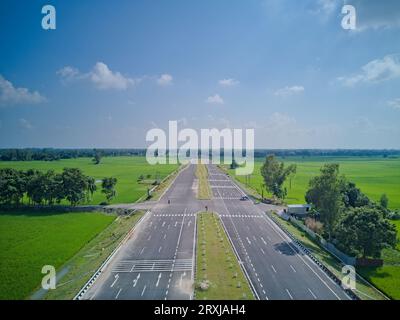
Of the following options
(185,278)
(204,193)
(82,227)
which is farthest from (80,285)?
(204,193)

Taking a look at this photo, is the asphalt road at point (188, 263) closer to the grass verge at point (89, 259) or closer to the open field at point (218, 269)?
the open field at point (218, 269)

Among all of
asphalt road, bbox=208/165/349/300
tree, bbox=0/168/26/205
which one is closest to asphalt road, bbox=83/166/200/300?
asphalt road, bbox=208/165/349/300

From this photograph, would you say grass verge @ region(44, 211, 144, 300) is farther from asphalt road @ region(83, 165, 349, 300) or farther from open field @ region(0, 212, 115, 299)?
asphalt road @ region(83, 165, 349, 300)

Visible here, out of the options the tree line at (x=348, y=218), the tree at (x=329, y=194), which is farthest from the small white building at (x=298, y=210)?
the tree at (x=329, y=194)

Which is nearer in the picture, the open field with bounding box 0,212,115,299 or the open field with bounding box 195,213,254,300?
the open field with bounding box 195,213,254,300

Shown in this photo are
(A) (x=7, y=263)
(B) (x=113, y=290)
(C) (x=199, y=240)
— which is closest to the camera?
(B) (x=113, y=290)

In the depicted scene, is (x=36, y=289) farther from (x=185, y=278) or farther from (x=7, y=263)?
(x=185, y=278)
